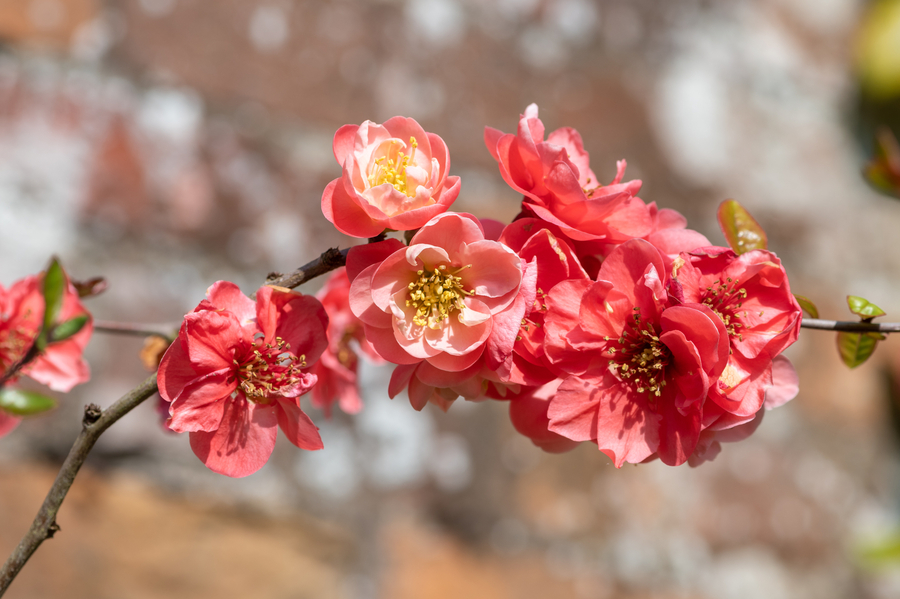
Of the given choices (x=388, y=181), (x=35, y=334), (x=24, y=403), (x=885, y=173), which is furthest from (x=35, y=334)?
(x=885, y=173)

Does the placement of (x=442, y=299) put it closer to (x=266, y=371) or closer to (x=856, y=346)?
(x=266, y=371)

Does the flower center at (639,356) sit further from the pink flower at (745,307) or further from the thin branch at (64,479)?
the thin branch at (64,479)

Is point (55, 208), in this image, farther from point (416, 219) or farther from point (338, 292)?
point (416, 219)

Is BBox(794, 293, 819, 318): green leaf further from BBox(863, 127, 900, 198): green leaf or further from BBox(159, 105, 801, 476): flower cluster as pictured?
BBox(863, 127, 900, 198): green leaf

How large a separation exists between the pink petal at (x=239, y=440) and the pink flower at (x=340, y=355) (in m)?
0.08

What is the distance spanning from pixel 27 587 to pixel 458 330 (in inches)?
22.1

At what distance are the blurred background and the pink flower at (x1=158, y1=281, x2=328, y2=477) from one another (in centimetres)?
39

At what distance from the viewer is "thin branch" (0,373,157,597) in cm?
20

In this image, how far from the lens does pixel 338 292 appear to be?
356 mm

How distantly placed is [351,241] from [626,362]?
0.47 m

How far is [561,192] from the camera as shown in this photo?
0.24 metres

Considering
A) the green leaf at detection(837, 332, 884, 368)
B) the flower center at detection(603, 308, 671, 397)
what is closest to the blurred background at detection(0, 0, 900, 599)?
the green leaf at detection(837, 332, 884, 368)

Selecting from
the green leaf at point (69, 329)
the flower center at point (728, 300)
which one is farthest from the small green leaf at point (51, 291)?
the flower center at point (728, 300)

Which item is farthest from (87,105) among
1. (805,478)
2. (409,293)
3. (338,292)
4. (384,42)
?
(805,478)
